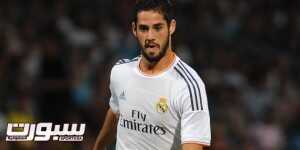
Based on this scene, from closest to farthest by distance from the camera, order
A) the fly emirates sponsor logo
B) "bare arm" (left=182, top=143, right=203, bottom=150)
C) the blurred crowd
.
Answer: "bare arm" (left=182, top=143, right=203, bottom=150) → the fly emirates sponsor logo → the blurred crowd

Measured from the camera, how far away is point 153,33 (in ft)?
19.6

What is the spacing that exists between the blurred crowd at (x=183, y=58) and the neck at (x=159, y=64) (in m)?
2.41

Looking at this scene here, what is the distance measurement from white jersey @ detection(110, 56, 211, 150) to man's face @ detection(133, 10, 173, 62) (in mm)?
168

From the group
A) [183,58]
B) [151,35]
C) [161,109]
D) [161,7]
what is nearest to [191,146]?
[161,109]

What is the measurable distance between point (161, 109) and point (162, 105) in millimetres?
26

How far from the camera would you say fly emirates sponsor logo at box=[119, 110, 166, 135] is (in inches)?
239

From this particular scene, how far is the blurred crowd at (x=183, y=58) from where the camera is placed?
10.1 meters

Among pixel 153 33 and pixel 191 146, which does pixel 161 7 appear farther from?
pixel 191 146

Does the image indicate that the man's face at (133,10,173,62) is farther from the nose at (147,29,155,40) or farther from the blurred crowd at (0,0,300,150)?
the blurred crowd at (0,0,300,150)

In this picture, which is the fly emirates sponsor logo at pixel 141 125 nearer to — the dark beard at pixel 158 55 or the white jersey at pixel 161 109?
the white jersey at pixel 161 109

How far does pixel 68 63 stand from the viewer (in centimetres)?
1088

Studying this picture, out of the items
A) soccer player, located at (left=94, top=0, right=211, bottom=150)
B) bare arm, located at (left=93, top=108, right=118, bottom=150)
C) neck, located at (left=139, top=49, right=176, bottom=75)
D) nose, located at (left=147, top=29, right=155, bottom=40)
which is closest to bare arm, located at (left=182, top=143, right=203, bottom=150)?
soccer player, located at (left=94, top=0, right=211, bottom=150)

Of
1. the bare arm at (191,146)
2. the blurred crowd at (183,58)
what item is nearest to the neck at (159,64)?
the bare arm at (191,146)

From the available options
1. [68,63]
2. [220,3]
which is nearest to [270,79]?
[220,3]
